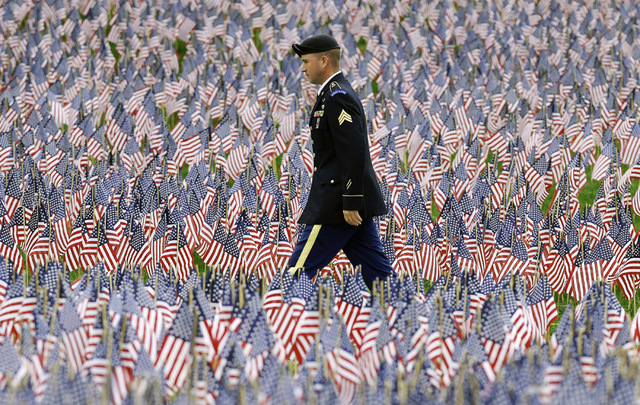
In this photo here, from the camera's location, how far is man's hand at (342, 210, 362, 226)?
7.00 metres

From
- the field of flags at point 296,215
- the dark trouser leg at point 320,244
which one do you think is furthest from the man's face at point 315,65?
the field of flags at point 296,215

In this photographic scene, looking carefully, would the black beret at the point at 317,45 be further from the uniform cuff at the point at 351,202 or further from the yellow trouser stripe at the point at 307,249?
the yellow trouser stripe at the point at 307,249

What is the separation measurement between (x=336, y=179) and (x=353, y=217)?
30cm

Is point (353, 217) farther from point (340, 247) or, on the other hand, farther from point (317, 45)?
point (317, 45)

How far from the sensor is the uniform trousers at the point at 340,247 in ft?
23.8

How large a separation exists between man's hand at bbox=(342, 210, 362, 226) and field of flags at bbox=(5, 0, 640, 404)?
0.39 m

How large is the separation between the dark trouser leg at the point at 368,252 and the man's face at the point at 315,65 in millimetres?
1160

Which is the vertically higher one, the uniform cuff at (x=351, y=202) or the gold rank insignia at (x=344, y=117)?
the gold rank insignia at (x=344, y=117)

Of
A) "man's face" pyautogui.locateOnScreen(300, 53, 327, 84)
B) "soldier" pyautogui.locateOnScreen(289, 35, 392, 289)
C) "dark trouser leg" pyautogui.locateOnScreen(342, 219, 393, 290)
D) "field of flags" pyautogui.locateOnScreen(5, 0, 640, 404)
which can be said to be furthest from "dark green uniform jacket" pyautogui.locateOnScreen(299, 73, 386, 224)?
"field of flags" pyautogui.locateOnScreen(5, 0, 640, 404)

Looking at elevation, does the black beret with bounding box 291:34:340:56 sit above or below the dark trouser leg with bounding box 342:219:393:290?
above

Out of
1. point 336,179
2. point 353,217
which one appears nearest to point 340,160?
point 336,179

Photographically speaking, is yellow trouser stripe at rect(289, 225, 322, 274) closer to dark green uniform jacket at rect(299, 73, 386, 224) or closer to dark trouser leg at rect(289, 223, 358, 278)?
dark trouser leg at rect(289, 223, 358, 278)

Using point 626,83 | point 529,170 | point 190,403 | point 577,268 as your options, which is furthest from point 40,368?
point 626,83

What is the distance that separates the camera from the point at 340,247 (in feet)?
23.9
